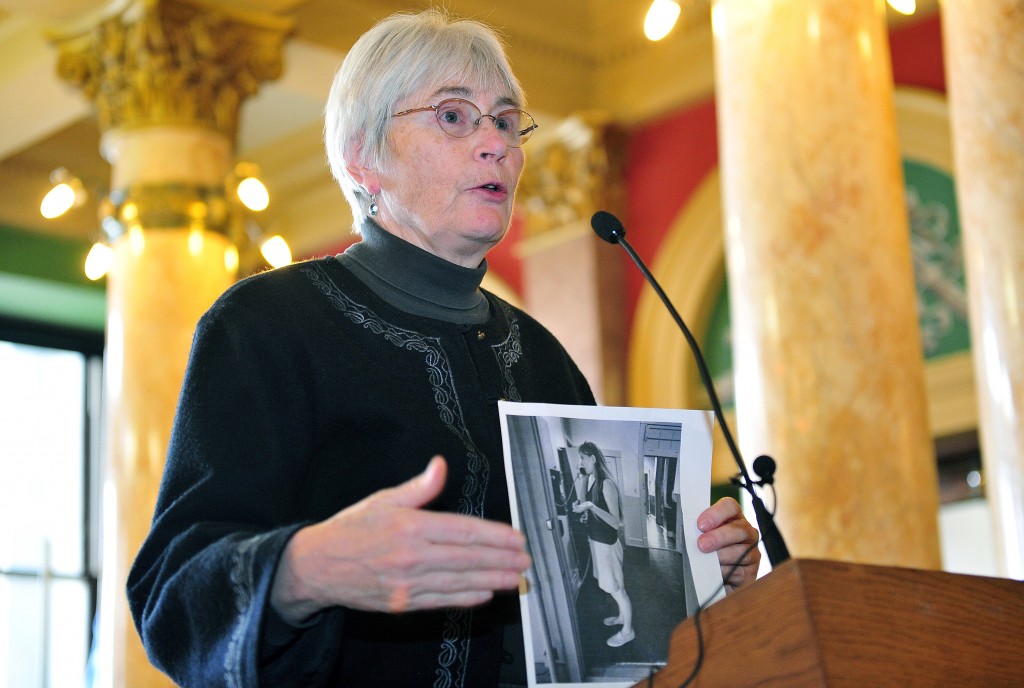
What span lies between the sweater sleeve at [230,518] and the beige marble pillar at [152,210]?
4924 mm

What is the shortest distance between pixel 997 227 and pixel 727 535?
278 cm

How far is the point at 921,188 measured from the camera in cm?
836

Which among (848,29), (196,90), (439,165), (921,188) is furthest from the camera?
(921,188)

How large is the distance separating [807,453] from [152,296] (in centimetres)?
394

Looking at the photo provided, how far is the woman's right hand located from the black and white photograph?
29 centimetres

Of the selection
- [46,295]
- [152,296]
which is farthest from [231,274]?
[46,295]

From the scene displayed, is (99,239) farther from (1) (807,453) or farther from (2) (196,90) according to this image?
(1) (807,453)

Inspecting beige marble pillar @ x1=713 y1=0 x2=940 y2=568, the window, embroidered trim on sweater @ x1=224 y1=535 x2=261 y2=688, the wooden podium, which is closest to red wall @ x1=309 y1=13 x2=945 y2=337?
beige marble pillar @ x1=713 y1=0 x2=940 y2=568

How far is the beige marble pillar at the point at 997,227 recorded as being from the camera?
13.6 feet

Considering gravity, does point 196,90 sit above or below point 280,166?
below

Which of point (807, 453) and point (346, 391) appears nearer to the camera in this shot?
point (346, 391)

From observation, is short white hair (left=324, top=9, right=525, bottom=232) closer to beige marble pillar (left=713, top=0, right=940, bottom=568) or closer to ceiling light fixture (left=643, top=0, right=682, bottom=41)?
beige marble pillar (left=713, top=0, right=940, bottom=568)

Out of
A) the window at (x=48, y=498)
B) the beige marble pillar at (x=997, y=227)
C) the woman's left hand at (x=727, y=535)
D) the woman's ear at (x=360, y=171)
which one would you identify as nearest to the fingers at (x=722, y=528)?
the woman's left hand at (x=727, y=535)

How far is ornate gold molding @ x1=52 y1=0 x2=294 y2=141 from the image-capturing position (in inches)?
288
